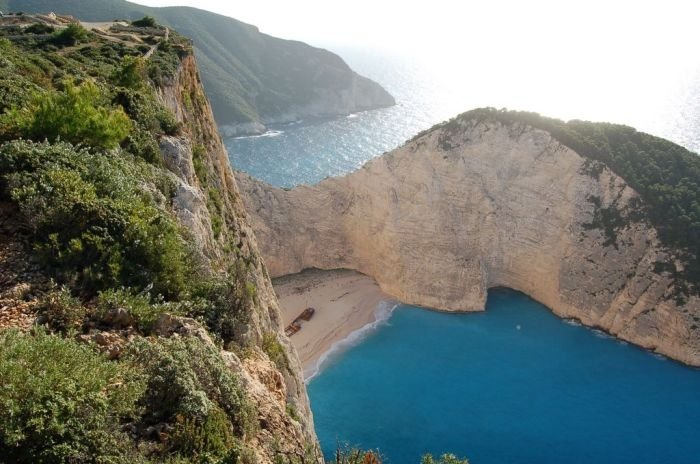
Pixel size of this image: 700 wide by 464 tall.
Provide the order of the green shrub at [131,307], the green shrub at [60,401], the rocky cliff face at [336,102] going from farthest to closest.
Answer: the rocky cliff face at [336,102], the green shrub at [131,307], the green shrub at [60,401]

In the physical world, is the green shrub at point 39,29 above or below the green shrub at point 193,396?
above

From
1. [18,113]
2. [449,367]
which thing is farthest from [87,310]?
[449,367]

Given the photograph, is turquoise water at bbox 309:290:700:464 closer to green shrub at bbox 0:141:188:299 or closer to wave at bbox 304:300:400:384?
wave at bbox 304:300:400:384

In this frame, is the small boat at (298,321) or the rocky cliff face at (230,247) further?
the small boat at (298,321)

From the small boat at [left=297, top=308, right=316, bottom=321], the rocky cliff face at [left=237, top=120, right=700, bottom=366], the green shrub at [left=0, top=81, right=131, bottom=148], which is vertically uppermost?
the green shrub at [left=0, top=81, right=131, bottom=148]

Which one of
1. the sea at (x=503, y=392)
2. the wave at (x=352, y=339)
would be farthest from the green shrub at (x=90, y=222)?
the wave at (x=352, y=339)

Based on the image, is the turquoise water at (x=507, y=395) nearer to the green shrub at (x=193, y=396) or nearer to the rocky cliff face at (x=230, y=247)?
the rocky cliff face at (x=230, y=247)

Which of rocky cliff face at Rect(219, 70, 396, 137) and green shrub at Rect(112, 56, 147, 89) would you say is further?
rocky cliff face at Rect(219, 70, 396, 137)

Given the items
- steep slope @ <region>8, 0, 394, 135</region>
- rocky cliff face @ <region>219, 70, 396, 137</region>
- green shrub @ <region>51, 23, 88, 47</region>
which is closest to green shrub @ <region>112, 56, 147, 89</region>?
green shrub @ <region>51, 23, 88, 47</region>
